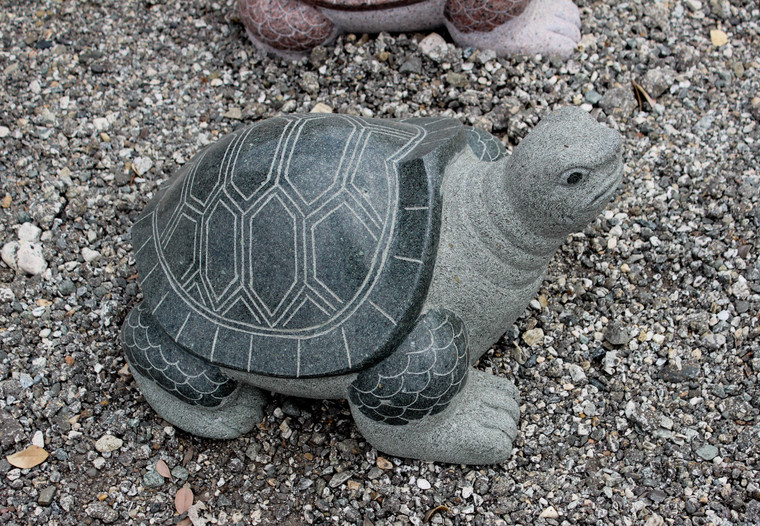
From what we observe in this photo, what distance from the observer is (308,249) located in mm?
1964

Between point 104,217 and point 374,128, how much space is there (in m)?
1.37

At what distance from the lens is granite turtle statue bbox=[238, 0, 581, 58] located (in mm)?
3107

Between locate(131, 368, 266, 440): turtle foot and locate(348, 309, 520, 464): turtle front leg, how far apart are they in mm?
390

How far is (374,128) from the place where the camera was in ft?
7.07

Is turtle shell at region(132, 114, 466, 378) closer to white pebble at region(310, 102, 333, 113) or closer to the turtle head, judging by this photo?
the turtle head

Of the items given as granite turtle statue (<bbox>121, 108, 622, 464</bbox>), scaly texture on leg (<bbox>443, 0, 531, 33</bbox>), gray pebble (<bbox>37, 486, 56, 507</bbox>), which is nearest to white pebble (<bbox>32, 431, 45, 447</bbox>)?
gray pebble (<bbox>37, 486, 56, 507</bbox>)

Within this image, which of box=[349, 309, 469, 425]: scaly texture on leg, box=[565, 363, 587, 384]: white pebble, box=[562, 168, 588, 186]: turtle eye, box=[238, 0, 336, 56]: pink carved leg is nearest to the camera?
box=[562, 168, 588, 186]: turtle eye

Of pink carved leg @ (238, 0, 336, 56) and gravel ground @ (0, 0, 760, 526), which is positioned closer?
gravel ground @ (0, 0, 760, 526)

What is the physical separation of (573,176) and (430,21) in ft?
5.26

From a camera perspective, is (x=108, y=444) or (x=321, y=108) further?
(x=321, y=108)

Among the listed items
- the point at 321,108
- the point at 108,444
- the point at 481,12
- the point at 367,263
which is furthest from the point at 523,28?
the point at 108,444

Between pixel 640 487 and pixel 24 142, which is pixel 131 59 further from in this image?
pixel 640 487

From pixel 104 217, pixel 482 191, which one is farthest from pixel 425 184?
pixel 104 217

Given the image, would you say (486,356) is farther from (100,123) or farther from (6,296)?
(100,123)
